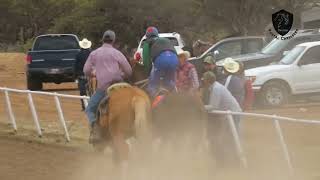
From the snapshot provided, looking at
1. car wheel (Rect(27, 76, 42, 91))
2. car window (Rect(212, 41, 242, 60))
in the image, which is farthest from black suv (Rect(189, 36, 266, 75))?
car wheel (Rect(27, 76, 42, 91))

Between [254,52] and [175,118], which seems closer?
[175,118]

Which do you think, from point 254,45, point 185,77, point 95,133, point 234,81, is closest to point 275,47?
point 254,45

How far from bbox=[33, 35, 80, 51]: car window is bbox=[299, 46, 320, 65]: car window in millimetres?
9346

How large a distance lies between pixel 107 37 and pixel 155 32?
71cm

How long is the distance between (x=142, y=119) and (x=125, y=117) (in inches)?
9.6

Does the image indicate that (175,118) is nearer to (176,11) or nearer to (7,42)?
(176,11)

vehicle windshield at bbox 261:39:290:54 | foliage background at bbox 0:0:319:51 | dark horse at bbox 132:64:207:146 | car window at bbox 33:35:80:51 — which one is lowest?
foliage background at bbox 0:0:319:51

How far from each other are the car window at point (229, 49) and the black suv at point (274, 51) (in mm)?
540

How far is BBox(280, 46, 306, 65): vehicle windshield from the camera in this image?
19.7m

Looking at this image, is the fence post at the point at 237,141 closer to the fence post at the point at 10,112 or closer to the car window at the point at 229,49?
the fence post at the point at 10,112

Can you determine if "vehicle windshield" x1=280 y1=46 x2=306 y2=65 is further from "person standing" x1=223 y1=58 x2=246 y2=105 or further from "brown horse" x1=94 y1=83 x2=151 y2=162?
"brown horse" x1=94 y1=83 x2=151 y2=162

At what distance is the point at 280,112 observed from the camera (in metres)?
17.8

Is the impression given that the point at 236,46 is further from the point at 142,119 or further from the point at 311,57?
the point at 142,119

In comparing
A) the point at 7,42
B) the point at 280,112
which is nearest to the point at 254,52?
the point at 280,112
